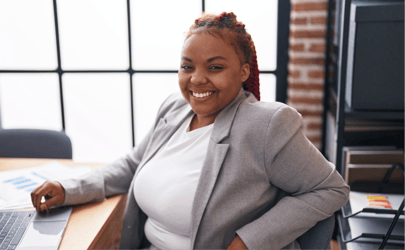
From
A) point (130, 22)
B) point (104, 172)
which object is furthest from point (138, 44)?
point (104, 172)

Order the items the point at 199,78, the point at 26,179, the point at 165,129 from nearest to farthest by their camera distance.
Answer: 1. the point at 199,78
2. the point at 165,129
3. the point at 26,179

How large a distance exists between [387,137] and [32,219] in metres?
1.64

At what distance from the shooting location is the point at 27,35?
2.59 m

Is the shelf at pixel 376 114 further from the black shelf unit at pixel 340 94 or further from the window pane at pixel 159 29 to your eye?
the window pane at pixel 159 29

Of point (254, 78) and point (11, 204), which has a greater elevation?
point (254, 78)

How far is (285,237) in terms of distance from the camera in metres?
1.17

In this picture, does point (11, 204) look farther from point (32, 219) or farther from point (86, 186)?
point (86, 186)

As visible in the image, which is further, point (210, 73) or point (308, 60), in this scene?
point (308, 60)

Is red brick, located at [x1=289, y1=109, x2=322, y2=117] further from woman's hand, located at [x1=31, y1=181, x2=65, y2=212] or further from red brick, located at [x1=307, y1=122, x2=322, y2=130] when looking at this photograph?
woman's hand, located at [x1=31, y1=181, x2=65, y2=212]

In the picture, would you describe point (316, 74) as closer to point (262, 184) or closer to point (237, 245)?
point (262, 184)

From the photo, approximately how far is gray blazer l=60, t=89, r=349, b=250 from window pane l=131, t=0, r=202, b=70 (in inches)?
53.6

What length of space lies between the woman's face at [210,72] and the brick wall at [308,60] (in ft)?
3.75

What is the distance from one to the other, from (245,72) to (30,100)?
6.48 feet

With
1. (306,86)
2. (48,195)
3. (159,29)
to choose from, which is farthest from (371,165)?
(159,29)
